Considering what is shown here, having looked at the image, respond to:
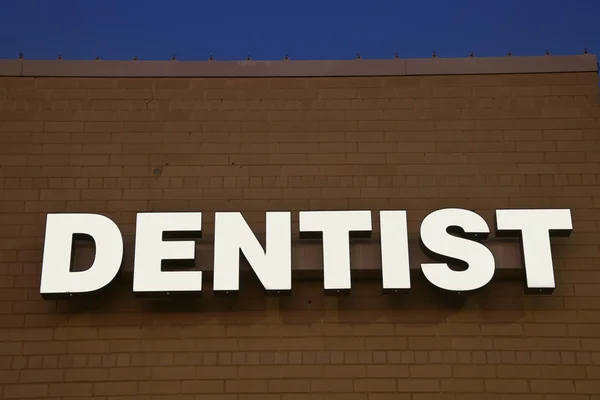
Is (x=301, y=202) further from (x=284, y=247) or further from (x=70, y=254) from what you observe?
(x=70, y=254)

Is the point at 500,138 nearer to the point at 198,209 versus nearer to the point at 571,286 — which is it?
the point at 571,286

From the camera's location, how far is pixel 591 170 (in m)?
14.1

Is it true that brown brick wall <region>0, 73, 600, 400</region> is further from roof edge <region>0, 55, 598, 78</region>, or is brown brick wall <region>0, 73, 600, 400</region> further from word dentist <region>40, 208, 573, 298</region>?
word dentist <region>40, 208, 573, 298</region>

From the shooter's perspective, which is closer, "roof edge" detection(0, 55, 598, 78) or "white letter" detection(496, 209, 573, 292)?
"white letter" detection(496, 209, 573, 292)

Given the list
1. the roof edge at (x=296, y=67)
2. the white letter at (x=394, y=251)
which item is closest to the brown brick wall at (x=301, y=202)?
the roof edge at (x=296, y=67)

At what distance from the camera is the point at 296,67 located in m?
14.9

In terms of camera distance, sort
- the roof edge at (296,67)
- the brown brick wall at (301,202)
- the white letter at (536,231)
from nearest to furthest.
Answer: the brown brick wall at (301,202), the white letter at (536,231), the roof edge at (296,67)

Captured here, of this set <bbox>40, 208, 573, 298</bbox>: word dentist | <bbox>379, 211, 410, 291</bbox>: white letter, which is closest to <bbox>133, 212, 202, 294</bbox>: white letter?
<bbox>40, 208, 573, 298</bbox>: word dentist

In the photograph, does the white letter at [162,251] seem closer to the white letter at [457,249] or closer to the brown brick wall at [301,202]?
the brown brick wall at [301,202]

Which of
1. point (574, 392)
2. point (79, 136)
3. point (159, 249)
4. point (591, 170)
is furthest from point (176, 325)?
point (591, 170)

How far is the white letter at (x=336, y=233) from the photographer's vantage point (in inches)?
516

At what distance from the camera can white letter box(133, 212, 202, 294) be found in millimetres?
13086

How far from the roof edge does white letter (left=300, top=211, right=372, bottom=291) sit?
250 centimetres

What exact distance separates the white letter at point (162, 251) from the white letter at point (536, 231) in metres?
4.21
